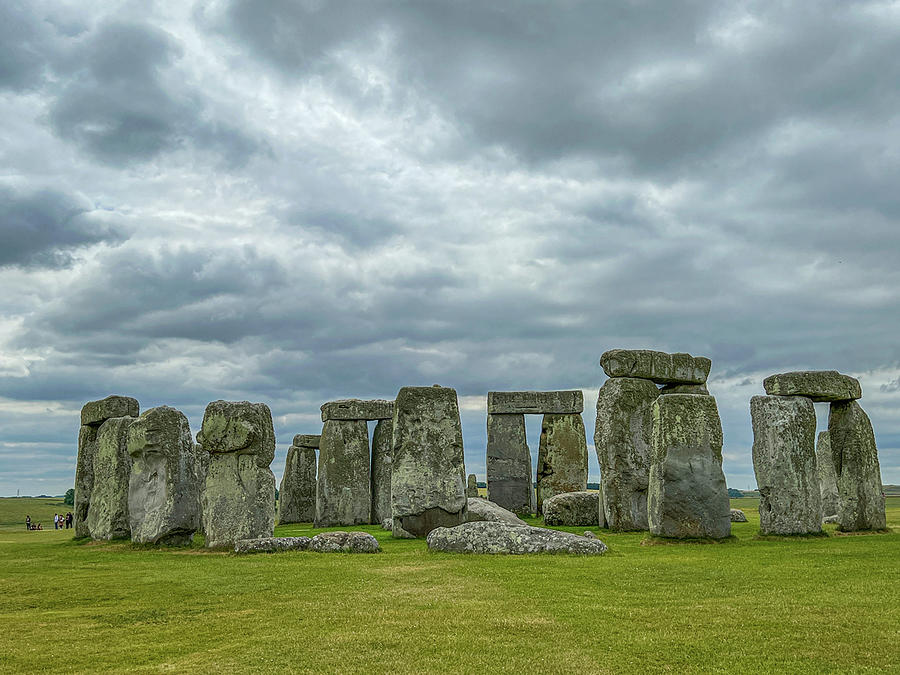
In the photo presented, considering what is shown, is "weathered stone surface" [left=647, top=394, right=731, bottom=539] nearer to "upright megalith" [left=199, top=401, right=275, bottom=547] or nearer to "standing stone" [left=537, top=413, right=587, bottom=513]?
"upright megalith" [left=199, top=401, right=275, bottom=547]

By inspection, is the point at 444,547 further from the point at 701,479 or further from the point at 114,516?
the point at 114,516

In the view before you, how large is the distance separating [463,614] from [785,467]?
9.45m

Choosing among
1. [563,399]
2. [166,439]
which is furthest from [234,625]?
[563,399]

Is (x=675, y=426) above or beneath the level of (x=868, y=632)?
above

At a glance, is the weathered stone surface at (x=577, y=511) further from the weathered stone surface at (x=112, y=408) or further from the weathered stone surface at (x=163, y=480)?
the weathered stone surface at (x=112, y=408)

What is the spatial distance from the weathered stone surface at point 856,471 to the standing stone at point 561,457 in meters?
9.70

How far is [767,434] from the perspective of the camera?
14852 mm

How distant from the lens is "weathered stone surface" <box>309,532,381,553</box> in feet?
41.4

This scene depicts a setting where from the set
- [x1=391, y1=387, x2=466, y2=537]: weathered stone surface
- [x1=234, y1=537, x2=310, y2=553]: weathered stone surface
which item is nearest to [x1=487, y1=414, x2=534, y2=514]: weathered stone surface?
[x1=391, y1=387, x2=466, y2=537]: weathered stone surface

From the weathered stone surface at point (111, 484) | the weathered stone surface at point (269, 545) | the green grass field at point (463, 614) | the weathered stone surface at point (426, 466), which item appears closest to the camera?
the green grass field at point (463, 614)

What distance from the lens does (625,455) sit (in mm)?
17266

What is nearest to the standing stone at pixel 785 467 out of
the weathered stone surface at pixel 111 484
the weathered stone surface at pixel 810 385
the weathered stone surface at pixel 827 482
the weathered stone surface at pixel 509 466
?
the weathered stone surface at pixel 810 385

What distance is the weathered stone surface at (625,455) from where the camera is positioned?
56.3 feet

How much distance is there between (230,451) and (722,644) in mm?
9235
